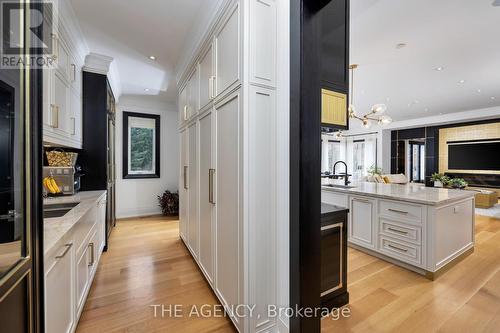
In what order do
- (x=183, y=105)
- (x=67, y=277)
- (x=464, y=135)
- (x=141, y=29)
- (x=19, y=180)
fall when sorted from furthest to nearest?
(x=464, y=135) → (x=183, y=105) → (x=141, y=29) → (x=67, y=277) → (x=19, y=180)

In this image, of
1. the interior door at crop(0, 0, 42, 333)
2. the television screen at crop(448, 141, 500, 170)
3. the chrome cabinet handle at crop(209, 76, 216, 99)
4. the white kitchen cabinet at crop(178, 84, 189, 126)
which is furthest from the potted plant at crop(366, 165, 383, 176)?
the interior door at crop(0, 0, 42, 333)

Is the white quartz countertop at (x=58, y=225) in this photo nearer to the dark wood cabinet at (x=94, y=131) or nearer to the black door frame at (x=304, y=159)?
the dark wood cabinet at (x=94, y=131)

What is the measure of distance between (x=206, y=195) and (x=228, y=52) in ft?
4.42

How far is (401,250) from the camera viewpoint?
8.82 feet

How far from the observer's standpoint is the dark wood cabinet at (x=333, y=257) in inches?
71.7

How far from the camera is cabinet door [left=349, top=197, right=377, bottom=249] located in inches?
117

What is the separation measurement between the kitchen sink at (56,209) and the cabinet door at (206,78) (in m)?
1.65

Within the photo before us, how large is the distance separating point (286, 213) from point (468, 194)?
114 inches

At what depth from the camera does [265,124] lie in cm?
160

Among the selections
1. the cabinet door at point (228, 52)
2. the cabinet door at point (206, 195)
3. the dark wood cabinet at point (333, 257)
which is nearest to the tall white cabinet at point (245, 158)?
the cabinet door at point (228, 52)

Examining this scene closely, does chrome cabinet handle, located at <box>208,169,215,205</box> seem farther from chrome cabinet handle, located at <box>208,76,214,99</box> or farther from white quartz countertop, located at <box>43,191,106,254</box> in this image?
white quartz countertop, located at <box>43,191,106,254</box>

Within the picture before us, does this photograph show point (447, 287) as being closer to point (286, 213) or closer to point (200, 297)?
point (286, 213)

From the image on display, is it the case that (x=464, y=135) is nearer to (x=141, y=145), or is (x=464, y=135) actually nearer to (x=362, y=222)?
(x=362, y=222)

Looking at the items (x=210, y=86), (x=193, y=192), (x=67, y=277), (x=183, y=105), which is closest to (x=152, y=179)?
(x=183, y=105)
